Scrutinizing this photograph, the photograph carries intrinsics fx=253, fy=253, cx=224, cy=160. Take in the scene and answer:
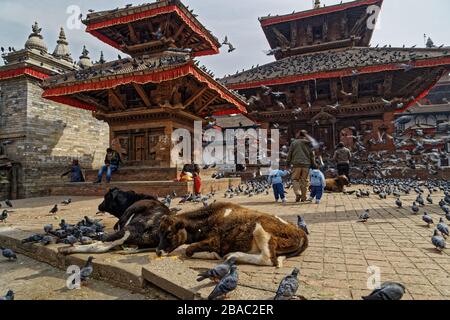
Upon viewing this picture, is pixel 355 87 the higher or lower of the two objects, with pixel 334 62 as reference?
lower

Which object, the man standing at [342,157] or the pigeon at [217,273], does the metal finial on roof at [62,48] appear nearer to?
the man standing at [342,157]

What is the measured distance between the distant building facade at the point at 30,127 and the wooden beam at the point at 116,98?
31.5 ft

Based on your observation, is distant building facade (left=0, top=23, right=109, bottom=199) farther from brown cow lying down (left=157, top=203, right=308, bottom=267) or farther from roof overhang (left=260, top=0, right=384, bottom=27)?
brown cow lying down (left=157, top=203, right=308, bottom=267)

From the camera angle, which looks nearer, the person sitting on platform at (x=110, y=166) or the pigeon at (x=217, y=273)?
the pigeon at (x=217, y=273)

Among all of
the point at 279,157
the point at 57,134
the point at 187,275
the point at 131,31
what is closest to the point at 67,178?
the point at 57,134

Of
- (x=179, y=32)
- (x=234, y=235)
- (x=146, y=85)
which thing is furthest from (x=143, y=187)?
(x=179, y=32)

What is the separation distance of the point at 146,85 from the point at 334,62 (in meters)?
13.3

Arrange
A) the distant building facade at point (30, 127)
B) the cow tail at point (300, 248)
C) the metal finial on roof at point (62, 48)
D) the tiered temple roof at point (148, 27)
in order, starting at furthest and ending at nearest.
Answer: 1. the metal finial on roof at point (62, 48)
2. the distant building facade at point (30, 127)
3. the tiered temple roof at point (148, 27)
4. the cow tail at point (300, 248)

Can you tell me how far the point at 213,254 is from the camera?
305 cm

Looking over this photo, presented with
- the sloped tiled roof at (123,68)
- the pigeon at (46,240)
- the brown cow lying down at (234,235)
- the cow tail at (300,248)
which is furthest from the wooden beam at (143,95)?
the cow tail at (300,248)

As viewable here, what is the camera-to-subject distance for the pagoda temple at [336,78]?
16.2 meters

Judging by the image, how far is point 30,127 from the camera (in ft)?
60.5

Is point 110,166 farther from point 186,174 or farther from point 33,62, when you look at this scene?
point 33,62
